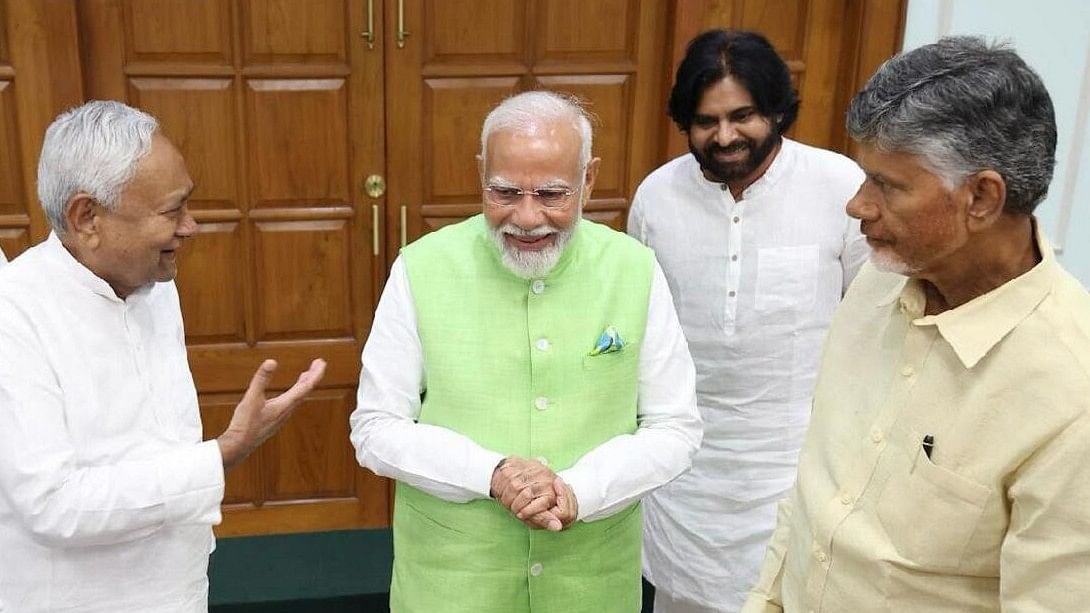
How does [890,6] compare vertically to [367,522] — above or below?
above

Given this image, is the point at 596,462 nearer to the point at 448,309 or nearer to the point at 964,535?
the point at 448,309

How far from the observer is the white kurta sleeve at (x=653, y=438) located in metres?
1.82

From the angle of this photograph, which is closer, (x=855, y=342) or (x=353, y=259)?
(x=855, y=342)

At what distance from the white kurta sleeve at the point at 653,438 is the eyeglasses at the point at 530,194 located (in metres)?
0.25

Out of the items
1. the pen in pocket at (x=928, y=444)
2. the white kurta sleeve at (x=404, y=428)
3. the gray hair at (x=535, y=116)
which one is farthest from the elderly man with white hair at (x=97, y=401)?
the pen in pocket at (x=928, y=444)

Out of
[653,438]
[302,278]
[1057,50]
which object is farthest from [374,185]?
[1057,50]

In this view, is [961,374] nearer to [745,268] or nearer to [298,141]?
[745,268]

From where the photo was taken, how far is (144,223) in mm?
1683

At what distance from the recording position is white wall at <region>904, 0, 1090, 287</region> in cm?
326

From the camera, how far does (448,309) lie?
189 centimetres

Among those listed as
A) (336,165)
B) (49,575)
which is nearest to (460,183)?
(336,165)

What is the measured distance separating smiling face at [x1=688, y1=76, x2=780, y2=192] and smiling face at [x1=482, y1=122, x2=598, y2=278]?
0.58 meters

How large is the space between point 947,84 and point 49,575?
1.54m

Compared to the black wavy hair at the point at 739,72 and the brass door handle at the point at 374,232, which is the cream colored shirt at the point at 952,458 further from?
the brass door handle at the point at 374,232
